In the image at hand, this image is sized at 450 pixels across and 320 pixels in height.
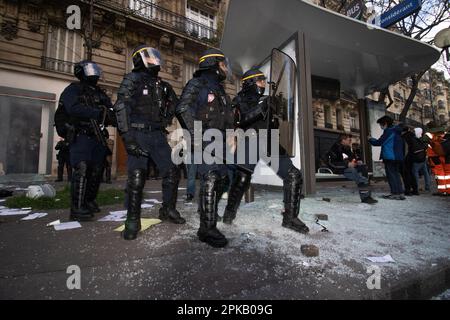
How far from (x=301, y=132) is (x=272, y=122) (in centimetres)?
147

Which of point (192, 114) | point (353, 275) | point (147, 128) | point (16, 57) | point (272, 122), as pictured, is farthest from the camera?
point (16, 57)

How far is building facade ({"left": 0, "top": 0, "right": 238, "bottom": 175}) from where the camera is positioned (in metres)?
9.75

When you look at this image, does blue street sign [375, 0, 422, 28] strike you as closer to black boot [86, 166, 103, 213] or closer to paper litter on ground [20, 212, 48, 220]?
black boot [86, 166, 103, 213]

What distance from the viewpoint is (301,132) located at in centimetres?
414

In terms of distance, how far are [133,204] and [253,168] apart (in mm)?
1382

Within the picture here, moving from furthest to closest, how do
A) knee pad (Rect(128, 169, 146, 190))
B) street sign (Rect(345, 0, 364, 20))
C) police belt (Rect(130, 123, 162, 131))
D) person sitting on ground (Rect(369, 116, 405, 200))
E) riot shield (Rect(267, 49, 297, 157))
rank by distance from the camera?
street sign (Rect(345, 0, 364, 20))
person sitting on ground (Rect(369, 116, 405, 200))
riot shield (Rect(267, 49, 297, 157))
police belt (Rect(130, 123, 162, 131))
knee pad (Rect(128, 169, 146, 190))

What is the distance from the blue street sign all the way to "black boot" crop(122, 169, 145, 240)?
7.00 m

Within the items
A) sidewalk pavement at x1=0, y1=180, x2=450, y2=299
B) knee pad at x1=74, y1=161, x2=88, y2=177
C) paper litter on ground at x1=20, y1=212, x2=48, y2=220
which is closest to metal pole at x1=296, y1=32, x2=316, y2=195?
sidewalk pavement at x1=0, y1=180, x2=450, y2=299

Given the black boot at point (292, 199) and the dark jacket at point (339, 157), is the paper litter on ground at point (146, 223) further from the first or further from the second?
the dark jacket at point (339, 157)

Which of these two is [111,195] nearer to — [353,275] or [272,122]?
[272,122]

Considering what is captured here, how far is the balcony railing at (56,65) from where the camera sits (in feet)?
33.9

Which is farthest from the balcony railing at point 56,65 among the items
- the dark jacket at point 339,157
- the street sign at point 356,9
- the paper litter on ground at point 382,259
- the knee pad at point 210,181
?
the paper litter on ground at point 382,259

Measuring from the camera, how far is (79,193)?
9.71 ft
